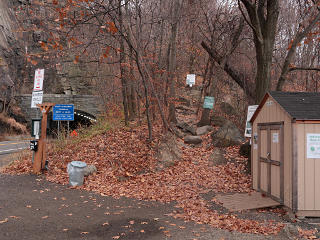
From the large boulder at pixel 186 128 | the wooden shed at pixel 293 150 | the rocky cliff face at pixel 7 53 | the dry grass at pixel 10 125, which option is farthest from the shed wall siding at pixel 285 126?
the rocky cliff face at pixel 7 53

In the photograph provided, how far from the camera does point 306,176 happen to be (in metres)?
7.29

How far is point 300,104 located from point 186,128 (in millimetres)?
8084

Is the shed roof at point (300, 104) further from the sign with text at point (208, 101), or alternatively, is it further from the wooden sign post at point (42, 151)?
the wooden sign post at point (42, 151)

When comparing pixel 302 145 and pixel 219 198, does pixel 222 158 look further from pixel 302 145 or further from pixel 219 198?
pixel 302 145

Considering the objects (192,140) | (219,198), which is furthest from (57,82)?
(219,198)

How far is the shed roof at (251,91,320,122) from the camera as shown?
7355 millimetres

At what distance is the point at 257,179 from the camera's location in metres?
9.37

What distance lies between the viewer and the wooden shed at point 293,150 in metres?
7.25

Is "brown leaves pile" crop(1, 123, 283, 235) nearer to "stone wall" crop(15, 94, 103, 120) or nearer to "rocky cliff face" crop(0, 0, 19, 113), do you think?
"stone wall" crop(15, 94, 103, 120)

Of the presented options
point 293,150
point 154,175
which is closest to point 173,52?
point 154,175

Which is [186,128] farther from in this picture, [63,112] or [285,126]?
[285,126]

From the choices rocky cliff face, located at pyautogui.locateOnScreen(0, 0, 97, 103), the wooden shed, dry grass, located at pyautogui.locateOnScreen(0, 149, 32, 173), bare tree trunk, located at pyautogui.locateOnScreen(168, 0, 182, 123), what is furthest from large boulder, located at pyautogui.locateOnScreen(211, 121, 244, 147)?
rocky cliff face, located at pyautogui.locateOnScreen(0, 0, 97, 103)

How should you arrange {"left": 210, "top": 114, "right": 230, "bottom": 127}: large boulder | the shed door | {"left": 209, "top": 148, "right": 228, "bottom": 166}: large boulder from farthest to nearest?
1. {"left": 210, "top": 114, "right": 230, "bottom": 127}: large boulder
2. {"left": 209, "top": 148, "right": 228, "bottom": 166}: large boulder
3. the shed door

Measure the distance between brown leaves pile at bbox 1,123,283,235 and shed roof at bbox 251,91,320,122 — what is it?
2.59 m
